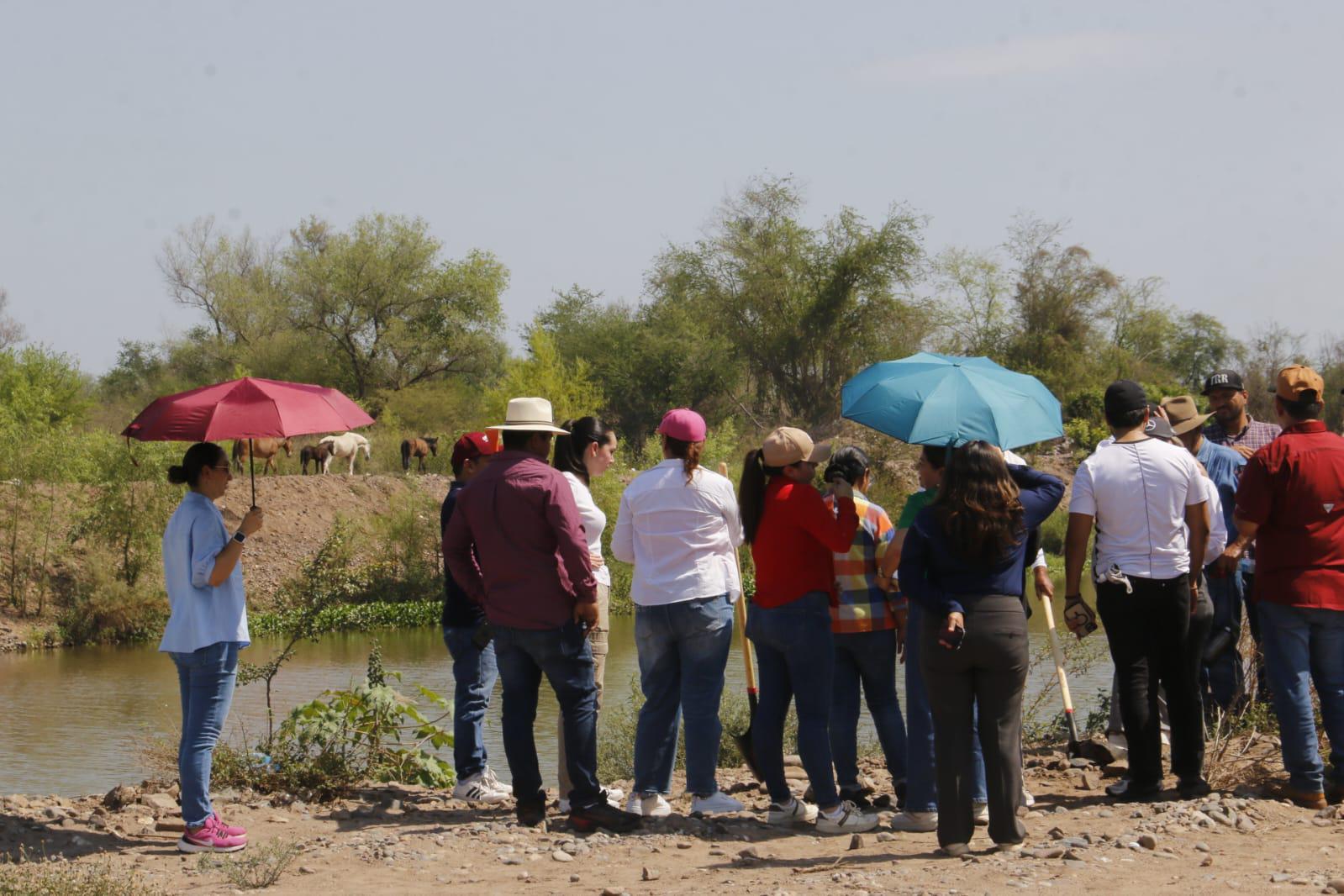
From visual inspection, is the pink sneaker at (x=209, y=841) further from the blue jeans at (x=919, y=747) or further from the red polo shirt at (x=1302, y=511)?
the red polo shirt at (x=1302, y=511)

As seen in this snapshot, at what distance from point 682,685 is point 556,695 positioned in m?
0.56

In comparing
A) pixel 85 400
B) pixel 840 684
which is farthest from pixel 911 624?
pixel 85 400

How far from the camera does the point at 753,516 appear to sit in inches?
226

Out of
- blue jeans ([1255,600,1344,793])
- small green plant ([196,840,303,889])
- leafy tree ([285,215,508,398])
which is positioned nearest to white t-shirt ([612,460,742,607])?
small green plant ([196,840,303,889])

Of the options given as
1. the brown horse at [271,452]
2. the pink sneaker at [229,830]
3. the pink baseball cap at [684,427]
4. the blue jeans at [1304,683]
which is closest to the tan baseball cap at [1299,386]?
the blue jeans at [1304,683]

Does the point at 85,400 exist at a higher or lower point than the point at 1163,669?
higher

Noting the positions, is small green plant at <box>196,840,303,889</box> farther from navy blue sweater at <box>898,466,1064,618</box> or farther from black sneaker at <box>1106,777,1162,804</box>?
black sneaker at <box>1106,777,1162,804</box>

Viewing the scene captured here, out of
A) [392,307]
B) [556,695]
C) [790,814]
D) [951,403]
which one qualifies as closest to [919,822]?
[790,814]

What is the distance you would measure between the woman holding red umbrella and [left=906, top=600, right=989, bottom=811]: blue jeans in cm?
272

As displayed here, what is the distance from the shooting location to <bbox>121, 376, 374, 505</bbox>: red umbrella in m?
5.80

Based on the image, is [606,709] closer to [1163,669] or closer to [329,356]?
[1163,669]

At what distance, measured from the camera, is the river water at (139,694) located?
11.0m

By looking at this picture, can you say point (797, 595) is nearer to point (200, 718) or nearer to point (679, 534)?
point (679, 534)

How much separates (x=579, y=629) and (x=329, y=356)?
47179mm
